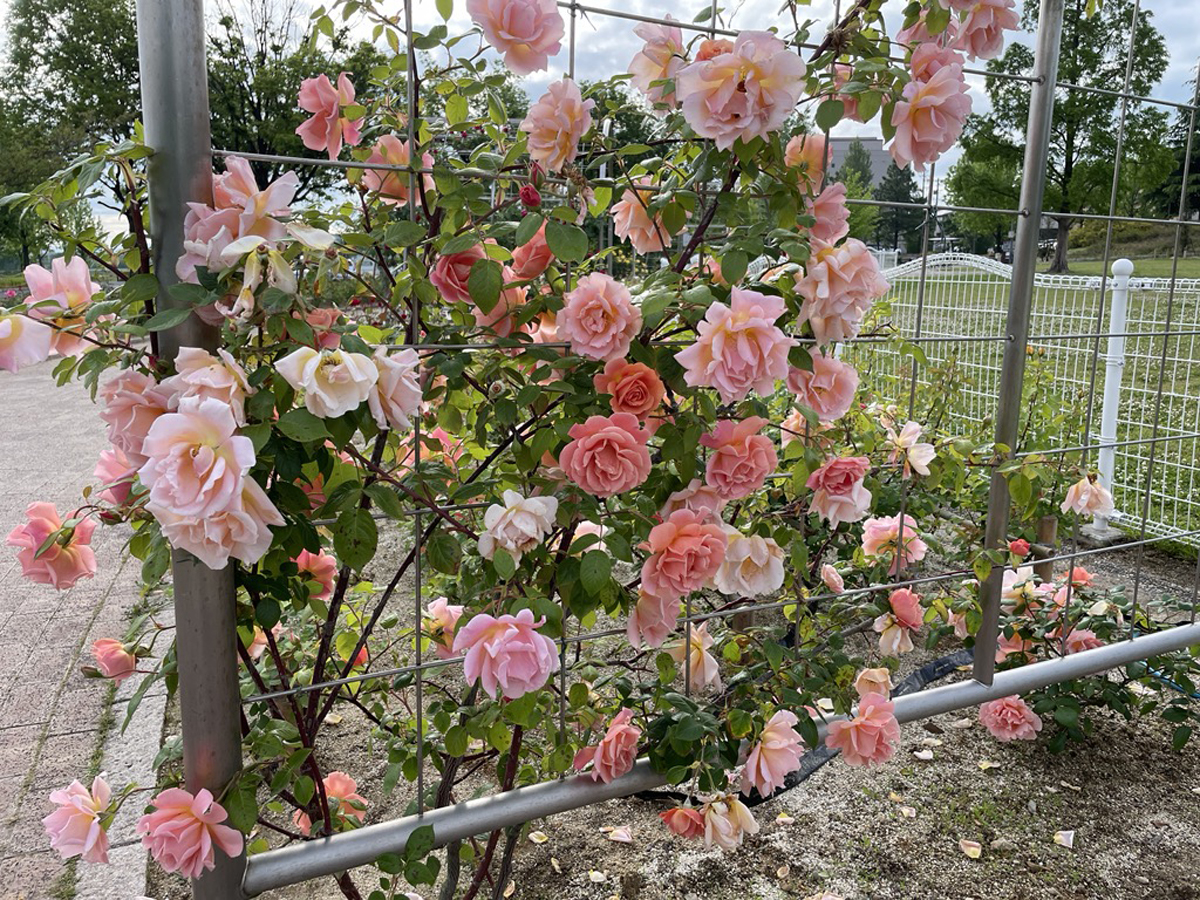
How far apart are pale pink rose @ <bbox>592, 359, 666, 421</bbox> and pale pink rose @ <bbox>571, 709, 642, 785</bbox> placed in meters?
0.49

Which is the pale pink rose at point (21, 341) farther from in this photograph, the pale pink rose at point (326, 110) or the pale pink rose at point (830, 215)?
the pale pink rose at point (830, 215)

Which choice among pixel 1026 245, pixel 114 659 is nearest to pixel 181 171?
pixel 114 659

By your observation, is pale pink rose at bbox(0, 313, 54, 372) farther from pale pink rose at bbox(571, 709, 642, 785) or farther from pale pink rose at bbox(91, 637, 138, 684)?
pale pink rose at bbox(571, 709, 642, 785)

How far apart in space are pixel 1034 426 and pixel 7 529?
437 cm

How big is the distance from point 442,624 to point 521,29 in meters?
0.87

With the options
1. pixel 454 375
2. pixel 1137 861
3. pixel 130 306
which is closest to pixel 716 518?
pixel 454 375

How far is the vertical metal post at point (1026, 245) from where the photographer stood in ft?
4.88

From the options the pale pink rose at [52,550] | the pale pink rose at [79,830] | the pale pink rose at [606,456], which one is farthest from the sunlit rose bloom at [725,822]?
the pale pink rose at [52,550]

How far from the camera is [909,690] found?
7.26 feet

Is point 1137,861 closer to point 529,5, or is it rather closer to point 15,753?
point 529,5

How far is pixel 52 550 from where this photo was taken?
101 cm

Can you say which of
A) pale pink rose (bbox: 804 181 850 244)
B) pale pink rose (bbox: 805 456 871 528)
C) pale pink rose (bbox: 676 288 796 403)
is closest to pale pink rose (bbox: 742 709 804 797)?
pale pink rose (bbox: 805 456 871 528)

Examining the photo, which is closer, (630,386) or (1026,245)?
(630,386)

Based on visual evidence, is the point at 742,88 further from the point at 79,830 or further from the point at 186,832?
the point at 79,830
